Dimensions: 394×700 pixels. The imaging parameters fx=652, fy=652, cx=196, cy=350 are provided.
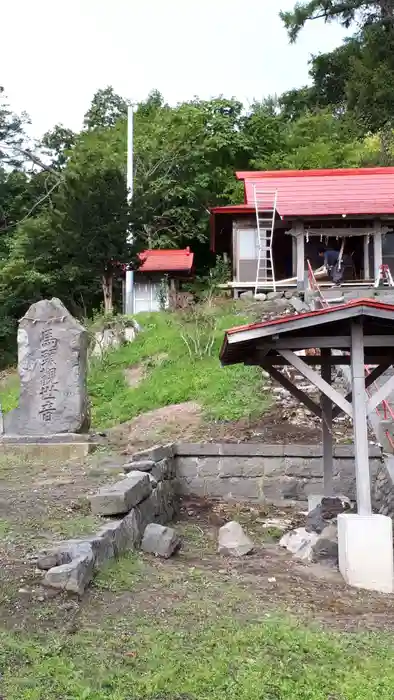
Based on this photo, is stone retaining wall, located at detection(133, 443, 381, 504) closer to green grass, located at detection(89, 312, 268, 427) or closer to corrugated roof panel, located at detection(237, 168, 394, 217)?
green grass, located at detection(89, 312, 268, 427)

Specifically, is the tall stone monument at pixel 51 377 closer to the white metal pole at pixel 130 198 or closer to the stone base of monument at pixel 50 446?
the stone base of monument at pixel 50 446

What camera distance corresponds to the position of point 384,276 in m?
20.0

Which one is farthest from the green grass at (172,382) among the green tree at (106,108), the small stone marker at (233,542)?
the green tree at (106,108)

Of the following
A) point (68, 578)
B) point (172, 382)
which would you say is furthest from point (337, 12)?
point (68, 578)

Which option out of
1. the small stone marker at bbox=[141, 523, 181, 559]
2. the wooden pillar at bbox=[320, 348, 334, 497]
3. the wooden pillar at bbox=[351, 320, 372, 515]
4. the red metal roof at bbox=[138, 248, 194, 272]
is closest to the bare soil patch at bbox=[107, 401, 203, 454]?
the wooden pillar at bbox=[320, 348, 334, 497]

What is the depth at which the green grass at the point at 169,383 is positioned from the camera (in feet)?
42.7

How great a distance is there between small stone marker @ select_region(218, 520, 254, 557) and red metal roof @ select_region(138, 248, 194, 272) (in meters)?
18.1

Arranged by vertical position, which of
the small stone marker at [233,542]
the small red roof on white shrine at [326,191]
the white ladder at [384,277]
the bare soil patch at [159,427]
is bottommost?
the small stone marker at [233,542]

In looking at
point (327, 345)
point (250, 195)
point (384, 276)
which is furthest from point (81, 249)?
point (327, 345)

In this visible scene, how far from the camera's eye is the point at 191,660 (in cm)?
358

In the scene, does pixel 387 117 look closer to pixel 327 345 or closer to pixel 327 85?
pixel 327 85

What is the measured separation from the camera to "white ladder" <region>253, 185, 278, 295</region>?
21.4m

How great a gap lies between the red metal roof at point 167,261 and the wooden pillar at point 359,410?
60.6 ft

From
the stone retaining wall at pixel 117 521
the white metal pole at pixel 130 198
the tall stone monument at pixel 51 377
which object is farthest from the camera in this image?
the white metal pole at pixel 130 198
